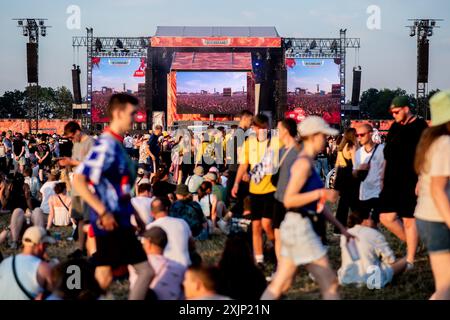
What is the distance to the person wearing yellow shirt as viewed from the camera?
7632 mm

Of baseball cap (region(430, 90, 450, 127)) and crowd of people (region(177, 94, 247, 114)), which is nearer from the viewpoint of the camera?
baseball cap (region(430, 90, 450, 127))

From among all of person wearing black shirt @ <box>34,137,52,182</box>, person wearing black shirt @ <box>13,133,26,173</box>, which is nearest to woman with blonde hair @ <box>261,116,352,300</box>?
person wearing black shirt @ <box>34,137,52,182</box>

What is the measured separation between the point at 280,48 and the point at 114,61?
974 centimetres

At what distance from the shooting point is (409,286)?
7031mm

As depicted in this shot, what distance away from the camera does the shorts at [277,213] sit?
6894 mm

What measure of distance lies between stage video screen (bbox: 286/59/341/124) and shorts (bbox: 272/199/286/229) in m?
33.0

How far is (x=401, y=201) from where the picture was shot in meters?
7.51

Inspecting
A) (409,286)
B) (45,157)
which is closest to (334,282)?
(409,286)

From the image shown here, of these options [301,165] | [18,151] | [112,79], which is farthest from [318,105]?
[301,165]

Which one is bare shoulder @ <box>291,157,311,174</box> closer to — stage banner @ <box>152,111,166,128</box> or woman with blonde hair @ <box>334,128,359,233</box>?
woman with blonde hair @ <box>334,128,359,233</box>

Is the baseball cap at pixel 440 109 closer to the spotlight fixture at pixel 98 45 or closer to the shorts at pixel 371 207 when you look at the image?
the shorts at pixel 371 207

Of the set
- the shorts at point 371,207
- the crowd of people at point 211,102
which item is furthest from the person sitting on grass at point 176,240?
the crowd of people at point 211,102

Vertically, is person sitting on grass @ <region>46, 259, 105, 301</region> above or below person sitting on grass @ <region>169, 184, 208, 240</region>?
Answer: above
